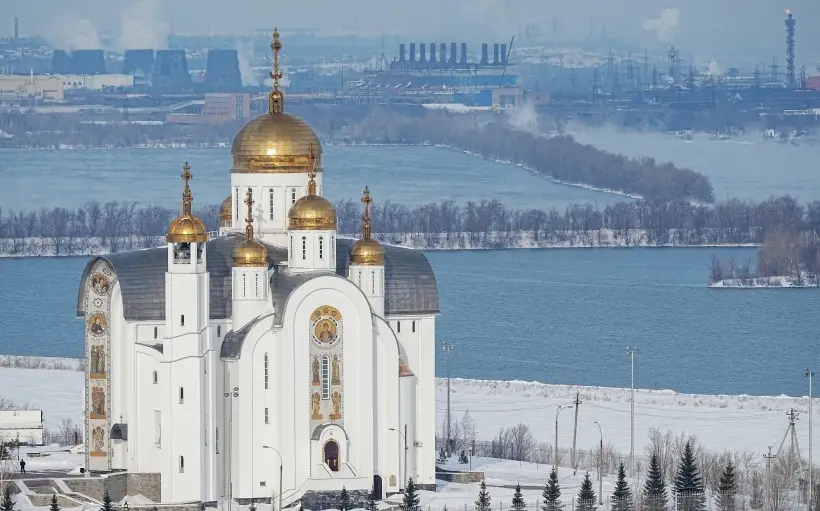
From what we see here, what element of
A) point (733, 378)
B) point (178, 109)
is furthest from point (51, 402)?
point (178, 109)

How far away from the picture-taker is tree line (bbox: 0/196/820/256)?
64.4 m

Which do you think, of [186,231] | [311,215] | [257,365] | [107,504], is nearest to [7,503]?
[107,504]

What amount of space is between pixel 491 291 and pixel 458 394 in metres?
17.5

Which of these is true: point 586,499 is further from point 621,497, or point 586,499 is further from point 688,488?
point 688,488

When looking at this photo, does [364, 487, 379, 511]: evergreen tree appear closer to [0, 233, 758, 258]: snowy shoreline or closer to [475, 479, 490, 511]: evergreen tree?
[475, 479, 490, 511]: evergreen tree

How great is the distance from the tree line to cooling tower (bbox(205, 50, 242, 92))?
193 ft

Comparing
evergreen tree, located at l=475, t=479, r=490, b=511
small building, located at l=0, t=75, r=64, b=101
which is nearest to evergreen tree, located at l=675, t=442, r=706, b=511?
evergreen tree, located at l=475, t=479, r=490, b=511

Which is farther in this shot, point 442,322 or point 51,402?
point 442,322

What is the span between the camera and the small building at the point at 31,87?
129 meters

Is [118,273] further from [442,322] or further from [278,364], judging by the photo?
[442,322]

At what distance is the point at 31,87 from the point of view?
427ft

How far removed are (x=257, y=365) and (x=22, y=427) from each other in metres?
4.31

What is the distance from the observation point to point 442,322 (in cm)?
4506

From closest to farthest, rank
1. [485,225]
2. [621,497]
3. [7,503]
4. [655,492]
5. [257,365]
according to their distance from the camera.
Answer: [7,503] → [621,497] → [655,492] → [257,365] → [485,225]
